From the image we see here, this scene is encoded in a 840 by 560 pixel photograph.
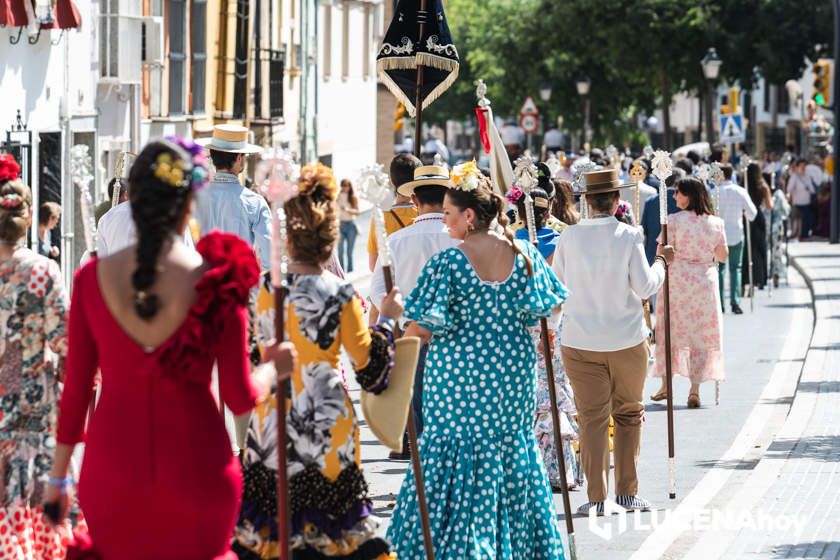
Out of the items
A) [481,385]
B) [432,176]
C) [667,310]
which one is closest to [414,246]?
[432,176]

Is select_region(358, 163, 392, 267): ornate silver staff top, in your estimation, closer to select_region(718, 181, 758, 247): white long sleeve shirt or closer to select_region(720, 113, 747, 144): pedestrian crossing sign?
select_region(718, 181, 758, 247): white long sleeve shirt

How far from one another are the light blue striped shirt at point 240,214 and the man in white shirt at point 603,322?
5.94ft

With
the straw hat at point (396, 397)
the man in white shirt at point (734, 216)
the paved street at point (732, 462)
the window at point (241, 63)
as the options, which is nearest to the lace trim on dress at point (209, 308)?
the straw hat at point (396, 397)

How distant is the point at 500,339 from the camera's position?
7.82 metres

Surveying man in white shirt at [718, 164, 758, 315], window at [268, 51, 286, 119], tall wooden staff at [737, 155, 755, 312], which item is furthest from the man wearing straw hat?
window at [268, 51, 286, 119]

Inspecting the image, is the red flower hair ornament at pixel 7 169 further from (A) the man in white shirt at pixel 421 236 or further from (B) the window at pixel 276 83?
(B) the window at pixel 276 83

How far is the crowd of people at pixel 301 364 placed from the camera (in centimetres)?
525

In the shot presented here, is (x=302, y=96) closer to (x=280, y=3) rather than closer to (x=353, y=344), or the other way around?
(x=280, y=3)

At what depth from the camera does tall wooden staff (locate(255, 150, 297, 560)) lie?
5844mm

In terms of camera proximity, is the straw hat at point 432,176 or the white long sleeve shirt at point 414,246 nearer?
the white long sleeve shirt at point 414,246

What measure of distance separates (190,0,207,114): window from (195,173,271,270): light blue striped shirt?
62.9 feet

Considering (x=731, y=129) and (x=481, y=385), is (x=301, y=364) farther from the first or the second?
(x=731, y=129)

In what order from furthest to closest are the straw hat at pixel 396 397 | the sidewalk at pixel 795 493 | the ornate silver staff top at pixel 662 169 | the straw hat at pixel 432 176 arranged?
the ornate silver staff top at pixel 662 169 → the straw hat at pixel 432 176 → the sidewalk at pixel 795 493 → the straw hat at pixel 396 397

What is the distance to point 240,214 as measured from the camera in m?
10.7
